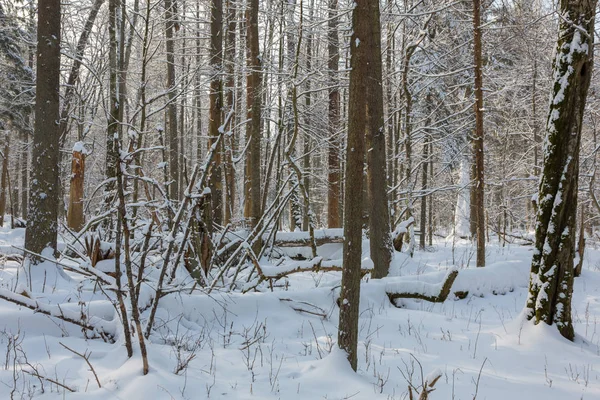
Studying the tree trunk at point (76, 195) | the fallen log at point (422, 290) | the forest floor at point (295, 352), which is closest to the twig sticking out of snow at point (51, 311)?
the forest floor at point (295, 352)

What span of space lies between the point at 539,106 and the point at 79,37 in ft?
56.5

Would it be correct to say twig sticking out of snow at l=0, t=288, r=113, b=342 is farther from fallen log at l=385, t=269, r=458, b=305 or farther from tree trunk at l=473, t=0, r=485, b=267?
tree trunk at l=473, t=0, r=485, b=267

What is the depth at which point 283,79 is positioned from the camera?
9820 millimetres

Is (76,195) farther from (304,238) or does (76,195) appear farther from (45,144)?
(304,238)

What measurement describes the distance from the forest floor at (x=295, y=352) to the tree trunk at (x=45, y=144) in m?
0.57

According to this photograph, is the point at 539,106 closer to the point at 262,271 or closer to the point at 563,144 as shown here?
the point at 563,144

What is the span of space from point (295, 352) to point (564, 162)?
3822mm

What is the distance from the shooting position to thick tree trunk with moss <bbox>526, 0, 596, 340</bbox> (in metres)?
4.77

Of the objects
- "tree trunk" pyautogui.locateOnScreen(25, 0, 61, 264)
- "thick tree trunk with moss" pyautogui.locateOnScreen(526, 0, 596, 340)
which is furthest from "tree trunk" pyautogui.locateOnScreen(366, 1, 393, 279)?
"tree trunk" pyautogui.locateOnScreen(25, 0, 61, 264)

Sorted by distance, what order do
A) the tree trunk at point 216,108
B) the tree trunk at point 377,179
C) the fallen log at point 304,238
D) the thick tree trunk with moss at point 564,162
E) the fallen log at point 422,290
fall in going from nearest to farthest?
1. the thick tree trunk with moss at point 564,162
2. the fallen log at point 422,290
3. the tree trunk at point 216,108
4. the tree trunk at point 377,179
5. the fallen log at point 304,238

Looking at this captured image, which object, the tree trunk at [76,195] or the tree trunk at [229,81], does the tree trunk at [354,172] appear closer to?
the tree trunk at [229,81]

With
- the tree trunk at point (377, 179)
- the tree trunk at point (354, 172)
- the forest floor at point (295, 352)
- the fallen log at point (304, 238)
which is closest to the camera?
the forest floor at point (295, 352)

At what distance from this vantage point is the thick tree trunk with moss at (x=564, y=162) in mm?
→ 4770

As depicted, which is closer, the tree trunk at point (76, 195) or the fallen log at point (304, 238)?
the tree trunk at point (76, 195)
